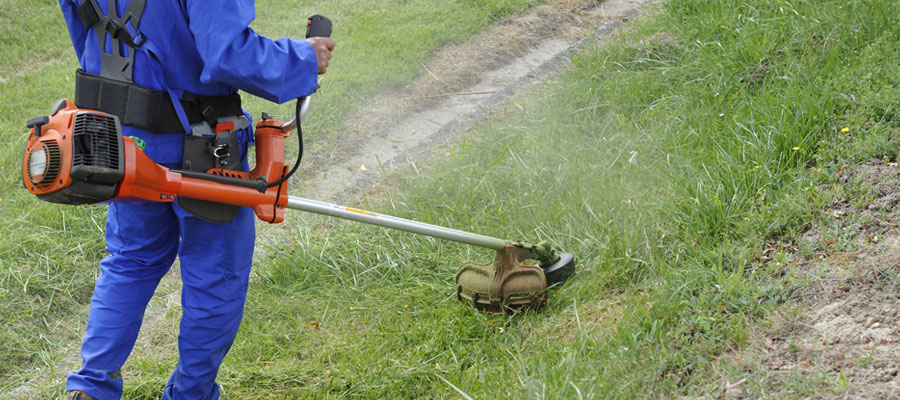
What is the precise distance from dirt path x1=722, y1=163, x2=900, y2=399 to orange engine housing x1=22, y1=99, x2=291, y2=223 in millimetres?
1908

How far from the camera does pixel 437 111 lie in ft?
18.2

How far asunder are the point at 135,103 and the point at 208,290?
0.71 metres

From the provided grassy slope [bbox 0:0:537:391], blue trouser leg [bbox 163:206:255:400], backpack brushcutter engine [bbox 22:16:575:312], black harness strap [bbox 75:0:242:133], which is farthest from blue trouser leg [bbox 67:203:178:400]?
grassy slope [bbox 0:0:537:391]

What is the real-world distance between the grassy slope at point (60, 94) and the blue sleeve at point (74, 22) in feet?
5.10

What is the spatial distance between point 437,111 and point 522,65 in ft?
3.05

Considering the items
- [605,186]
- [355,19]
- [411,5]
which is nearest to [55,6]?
[355,19]

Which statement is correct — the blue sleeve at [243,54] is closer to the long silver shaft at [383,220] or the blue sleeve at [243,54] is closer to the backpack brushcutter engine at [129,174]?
the backpack brushcutter engine at [129,174]

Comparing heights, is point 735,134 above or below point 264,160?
below

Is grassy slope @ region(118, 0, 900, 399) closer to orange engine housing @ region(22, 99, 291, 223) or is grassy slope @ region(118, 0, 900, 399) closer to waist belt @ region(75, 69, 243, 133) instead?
orange engine housing @ region(22, 99, 291, 223)

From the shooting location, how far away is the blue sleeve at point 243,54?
7.73 feet

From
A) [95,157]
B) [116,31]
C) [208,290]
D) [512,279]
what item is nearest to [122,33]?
[116,31]

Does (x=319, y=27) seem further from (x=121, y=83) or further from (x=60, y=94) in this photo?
(x=60, y=94)

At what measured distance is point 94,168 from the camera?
7.41 ft

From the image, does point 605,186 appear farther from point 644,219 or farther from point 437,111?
point 437,111
